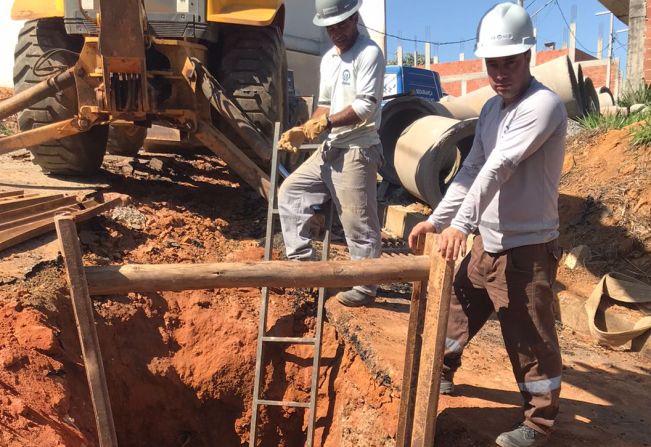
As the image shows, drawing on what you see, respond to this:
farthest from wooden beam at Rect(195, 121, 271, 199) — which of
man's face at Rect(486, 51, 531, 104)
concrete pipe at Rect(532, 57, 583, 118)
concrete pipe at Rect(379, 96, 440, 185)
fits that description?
concrete pipe at Rect(532, 57, 583, 118)

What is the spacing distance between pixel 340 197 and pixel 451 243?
5.63 ft

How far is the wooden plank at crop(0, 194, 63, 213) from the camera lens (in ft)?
15.9

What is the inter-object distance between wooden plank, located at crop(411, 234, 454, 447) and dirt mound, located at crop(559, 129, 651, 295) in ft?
11.1

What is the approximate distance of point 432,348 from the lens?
2574mm

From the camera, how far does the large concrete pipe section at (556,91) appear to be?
9.55 m

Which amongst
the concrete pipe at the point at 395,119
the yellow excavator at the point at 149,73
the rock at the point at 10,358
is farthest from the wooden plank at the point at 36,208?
the concrete pipe at the point at 395,119

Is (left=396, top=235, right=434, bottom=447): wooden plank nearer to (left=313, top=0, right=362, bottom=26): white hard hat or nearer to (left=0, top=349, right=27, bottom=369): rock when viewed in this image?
(left=313, top=0, right=362, bottom=26): white hard hat

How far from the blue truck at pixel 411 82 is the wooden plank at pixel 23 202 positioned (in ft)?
28.2

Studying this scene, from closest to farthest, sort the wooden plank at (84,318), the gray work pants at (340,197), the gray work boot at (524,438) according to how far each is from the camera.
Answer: the wooden plank at (84,318), the gray work boot at (524,438), the gray work pants at (340,197)

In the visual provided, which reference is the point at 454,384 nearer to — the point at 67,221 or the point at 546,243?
the point at 546,243

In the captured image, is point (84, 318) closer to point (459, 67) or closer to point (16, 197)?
point (16, 197)

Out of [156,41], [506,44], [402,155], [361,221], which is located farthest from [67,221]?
[402,155]

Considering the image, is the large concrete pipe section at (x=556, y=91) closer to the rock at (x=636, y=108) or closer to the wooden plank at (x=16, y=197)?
the rock at (x=636, y=108)

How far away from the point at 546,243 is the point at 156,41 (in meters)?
3.53
